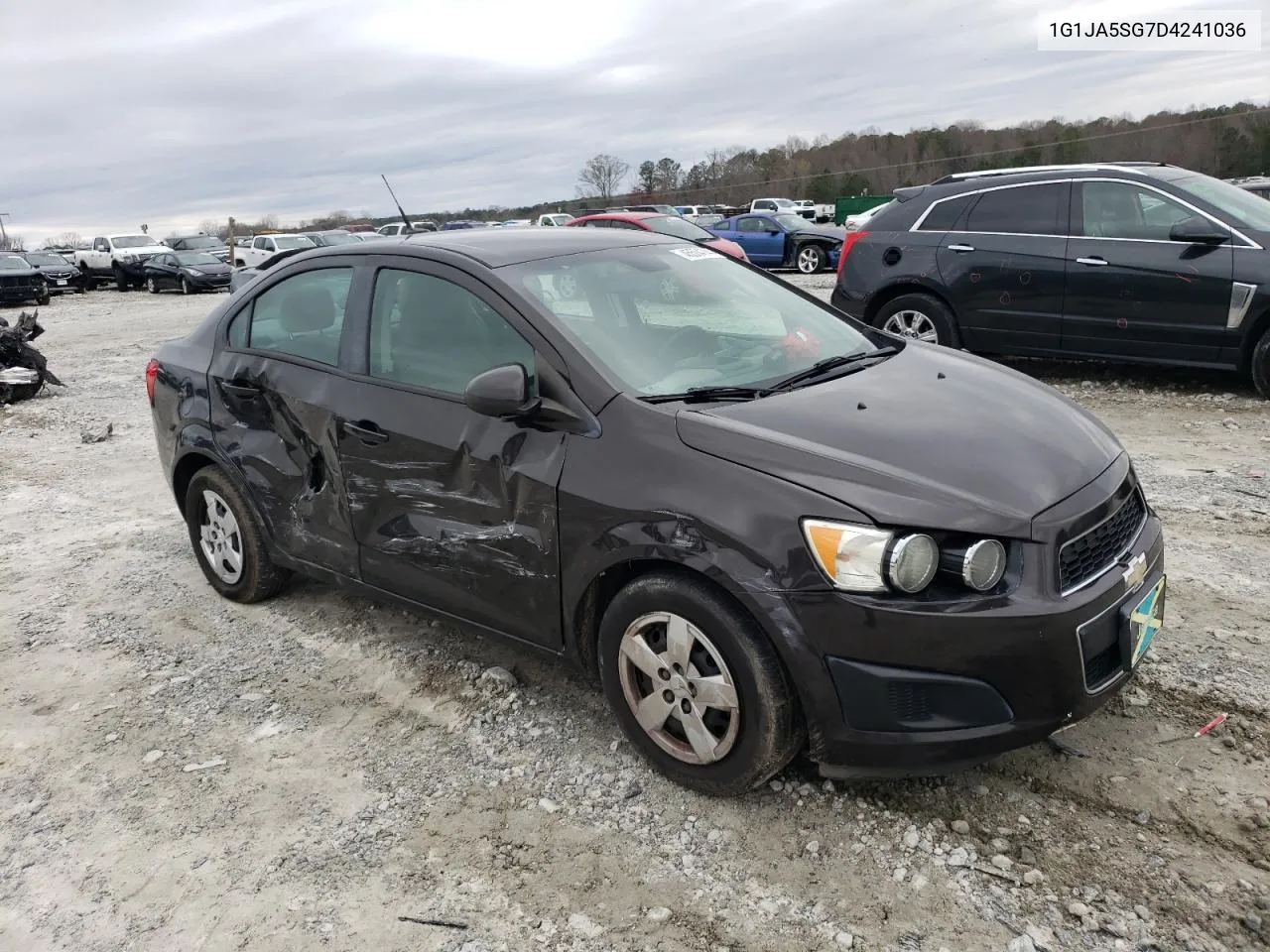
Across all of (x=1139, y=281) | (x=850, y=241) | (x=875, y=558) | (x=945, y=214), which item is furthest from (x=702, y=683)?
(x=850, y=241)

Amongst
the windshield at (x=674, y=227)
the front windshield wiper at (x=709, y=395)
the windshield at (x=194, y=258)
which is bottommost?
the front windshield wiper at (x=709, y=395)

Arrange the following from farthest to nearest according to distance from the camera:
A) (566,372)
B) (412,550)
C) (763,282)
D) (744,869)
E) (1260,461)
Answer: (1260,461) < (763,282) < (412,550) < (566,372) < (744,869)

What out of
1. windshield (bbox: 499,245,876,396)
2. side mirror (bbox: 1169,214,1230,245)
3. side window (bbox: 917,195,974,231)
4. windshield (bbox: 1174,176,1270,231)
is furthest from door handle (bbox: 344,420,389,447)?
windshield (bbox: 1174,176,1270,231)

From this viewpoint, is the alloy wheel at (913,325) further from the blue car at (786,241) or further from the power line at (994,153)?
the power line at (994,153)

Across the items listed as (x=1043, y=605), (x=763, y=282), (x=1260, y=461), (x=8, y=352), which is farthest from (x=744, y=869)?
(x=8, y=352)

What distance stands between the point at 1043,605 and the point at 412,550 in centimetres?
214

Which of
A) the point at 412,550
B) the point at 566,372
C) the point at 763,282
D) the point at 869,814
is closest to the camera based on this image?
the point at 869,814

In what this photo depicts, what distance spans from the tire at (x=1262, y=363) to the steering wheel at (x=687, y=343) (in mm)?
5565

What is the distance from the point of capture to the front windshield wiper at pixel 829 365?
10.7 feet

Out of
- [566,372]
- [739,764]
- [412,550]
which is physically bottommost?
[739,764]

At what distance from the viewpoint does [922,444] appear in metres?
2.77

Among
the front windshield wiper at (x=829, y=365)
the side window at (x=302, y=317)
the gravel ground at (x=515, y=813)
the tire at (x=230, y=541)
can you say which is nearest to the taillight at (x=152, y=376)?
the tire at (x=230, y=541)

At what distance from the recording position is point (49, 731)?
12.0 feet

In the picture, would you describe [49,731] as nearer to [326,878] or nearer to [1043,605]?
[326,878]
